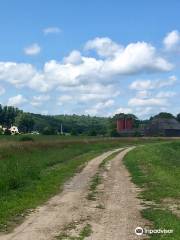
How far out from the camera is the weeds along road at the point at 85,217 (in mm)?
12391

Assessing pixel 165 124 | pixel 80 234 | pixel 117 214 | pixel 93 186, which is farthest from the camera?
pixel 165 124

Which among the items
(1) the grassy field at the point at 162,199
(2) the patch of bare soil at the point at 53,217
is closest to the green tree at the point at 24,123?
(1) the grassy field at the point at 162,199

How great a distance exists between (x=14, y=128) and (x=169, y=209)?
180 m

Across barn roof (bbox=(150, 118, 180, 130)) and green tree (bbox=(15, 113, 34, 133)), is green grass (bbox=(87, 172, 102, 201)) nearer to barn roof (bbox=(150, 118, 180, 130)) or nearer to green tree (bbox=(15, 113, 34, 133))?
barn roof (bbox=(150, 118, 180, 130))

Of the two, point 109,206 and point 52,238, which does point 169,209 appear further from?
point 52,238

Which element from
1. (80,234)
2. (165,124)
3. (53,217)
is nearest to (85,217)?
(53,217)

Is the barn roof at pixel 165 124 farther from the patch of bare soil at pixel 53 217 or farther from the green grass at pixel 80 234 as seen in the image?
the green grass at pixel 80 234

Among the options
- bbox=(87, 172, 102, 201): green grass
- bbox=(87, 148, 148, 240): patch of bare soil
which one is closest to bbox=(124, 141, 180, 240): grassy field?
bbox=(87, 148, 148, 240): patch of bare soil

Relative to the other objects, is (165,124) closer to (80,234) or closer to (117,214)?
(117,214)

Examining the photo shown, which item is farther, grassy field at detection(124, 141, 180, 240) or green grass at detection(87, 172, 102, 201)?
green grass at detection(87, 172, 102, 201)

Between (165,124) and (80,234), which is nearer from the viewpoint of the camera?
(80,234)

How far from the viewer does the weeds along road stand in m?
12.4

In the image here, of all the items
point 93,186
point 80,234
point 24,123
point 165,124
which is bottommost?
point 80,234

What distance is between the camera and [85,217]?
15023 millimetres
